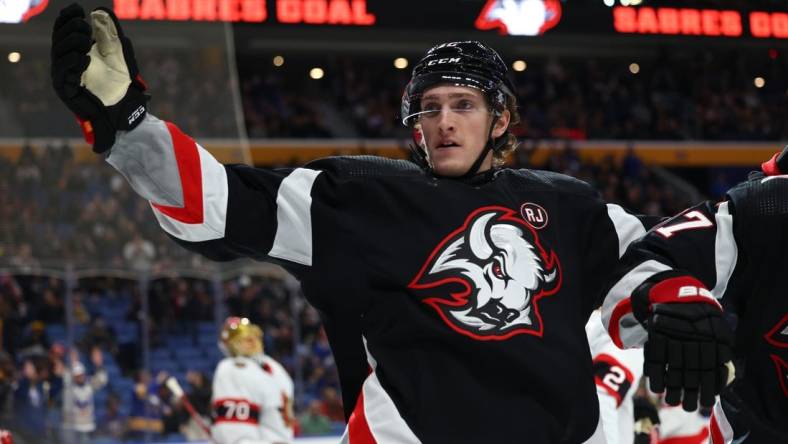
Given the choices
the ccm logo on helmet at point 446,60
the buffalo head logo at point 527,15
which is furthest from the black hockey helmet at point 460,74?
the buffalo head logo at point 527,15

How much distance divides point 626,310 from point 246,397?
492 centimetres

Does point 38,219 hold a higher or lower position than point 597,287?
lower

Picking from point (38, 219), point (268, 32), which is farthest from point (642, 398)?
point (268, 32)

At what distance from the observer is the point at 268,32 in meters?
15.0

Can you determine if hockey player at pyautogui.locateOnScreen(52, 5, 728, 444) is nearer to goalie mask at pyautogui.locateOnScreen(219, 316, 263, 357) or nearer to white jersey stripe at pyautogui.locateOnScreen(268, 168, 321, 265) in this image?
white jersey stripe at pyautogui.locateOnScreen(268, 168, 321, 265)

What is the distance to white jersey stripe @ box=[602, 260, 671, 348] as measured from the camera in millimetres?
2305

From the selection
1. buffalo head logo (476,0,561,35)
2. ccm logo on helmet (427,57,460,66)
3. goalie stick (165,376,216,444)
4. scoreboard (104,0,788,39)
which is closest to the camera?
ccm logo on helmet (427,57,460,66)

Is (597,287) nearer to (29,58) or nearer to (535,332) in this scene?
(535,332)

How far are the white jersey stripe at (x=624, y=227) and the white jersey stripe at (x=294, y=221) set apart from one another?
2.05ft

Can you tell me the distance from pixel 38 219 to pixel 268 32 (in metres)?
7.24

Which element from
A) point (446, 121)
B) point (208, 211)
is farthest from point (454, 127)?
point (208, 211)

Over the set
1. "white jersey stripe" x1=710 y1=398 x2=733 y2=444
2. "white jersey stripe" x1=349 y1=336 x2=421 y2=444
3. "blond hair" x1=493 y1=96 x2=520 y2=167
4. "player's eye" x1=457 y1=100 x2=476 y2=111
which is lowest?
"white jersey stripe" x1=710 y1=398 x2=733 y2=444

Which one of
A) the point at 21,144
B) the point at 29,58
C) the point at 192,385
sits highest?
the point at 29,58

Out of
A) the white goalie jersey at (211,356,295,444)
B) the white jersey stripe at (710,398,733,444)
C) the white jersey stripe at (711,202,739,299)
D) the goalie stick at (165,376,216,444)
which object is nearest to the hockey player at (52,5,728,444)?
the white jersey stripe at (711,202,739,299)
